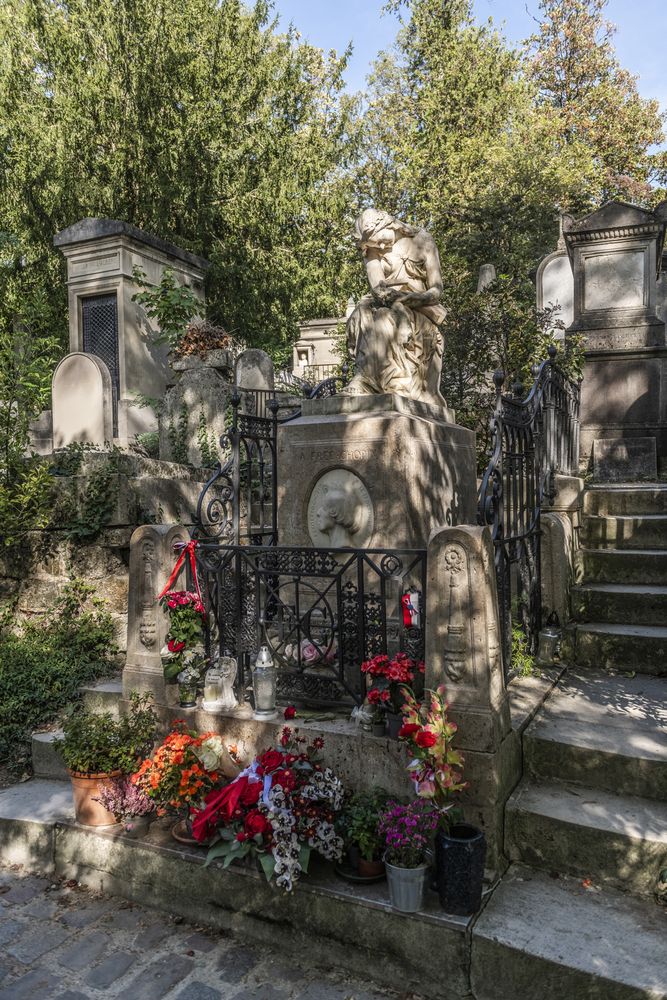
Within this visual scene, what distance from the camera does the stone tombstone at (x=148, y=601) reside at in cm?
433

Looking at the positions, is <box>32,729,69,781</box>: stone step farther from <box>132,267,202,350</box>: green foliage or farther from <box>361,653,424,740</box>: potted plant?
<box>132,267,202,350</box>: green foliage

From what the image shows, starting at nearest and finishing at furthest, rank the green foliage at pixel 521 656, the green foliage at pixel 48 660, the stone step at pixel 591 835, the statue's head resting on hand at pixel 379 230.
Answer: the stone step at pixel 591 835 → the green foliage at pixel 521 656 → the green foliage at pixel 48 660 → the statue's head resting on hand at pixel 379 230

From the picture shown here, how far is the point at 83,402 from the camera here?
853cm

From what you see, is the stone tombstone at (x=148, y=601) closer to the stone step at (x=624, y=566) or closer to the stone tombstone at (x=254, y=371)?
the stone step at (x=624, y=566)

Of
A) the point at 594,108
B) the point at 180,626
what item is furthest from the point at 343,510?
the point at 594,108

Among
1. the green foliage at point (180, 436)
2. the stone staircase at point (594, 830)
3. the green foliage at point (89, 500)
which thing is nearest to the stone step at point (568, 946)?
the stone staircase at point (594, 830)

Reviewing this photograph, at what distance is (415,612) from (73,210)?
52.9ft

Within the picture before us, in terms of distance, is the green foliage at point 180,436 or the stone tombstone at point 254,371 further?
the stone tombstone at point 254,371

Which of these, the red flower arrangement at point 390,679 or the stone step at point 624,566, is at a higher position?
the stone step at point 624,566

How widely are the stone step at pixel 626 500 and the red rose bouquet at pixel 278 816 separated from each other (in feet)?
12.6

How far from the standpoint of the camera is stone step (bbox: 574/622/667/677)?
4.66 metres

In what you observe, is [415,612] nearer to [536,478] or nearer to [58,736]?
[536,478]

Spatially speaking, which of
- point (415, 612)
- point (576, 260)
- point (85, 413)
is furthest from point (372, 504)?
point (85, 413)

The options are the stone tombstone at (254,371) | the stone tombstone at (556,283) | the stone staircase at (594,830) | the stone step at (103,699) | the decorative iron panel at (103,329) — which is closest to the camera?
the stone staircase at (594,830)
